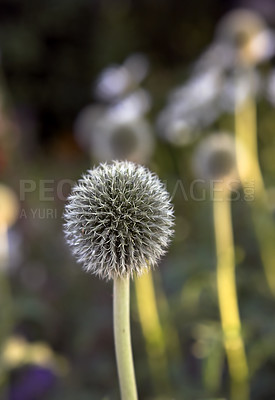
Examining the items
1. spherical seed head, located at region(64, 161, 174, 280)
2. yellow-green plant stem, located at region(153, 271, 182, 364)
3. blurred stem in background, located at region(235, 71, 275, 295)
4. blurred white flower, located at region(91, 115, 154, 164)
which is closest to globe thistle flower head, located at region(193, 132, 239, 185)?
blurred stem in background, located at region(235, 71, 275, 295)

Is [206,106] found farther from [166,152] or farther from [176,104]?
[166,152]

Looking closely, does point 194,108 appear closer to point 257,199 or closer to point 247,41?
point 247,41

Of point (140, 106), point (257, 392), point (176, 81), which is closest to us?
point (257, 392)

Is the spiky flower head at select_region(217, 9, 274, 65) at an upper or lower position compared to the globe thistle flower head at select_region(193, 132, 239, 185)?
upper

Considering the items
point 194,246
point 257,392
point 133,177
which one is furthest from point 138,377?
point 133,177

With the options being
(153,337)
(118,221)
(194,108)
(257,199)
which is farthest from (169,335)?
(118,221)

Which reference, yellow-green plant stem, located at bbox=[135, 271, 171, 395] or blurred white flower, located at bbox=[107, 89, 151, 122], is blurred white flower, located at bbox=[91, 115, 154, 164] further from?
yellow-green plant stem, located at bbox=[135, 271, 171, 395]
